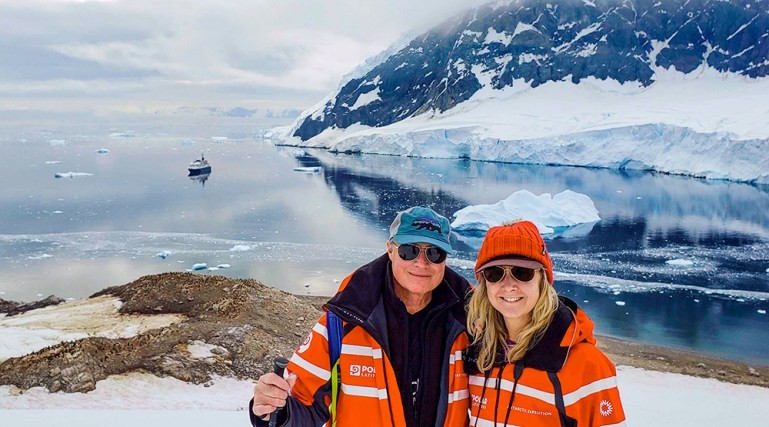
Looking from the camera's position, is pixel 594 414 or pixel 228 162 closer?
pixel 594 414

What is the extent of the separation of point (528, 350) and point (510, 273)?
0.33 metres

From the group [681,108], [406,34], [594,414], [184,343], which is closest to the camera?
[594,414]

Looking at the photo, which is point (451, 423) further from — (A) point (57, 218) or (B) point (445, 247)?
(A) point (57, 218)

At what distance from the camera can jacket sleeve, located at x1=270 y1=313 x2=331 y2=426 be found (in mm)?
2555

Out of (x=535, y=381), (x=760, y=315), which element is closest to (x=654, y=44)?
(x=760, y=315)

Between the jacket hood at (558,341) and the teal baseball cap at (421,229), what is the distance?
1.85 feet

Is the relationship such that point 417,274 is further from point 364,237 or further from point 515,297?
point 364,237

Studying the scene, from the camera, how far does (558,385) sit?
232 centimetres

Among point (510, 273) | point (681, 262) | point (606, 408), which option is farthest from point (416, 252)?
point (681, 262)

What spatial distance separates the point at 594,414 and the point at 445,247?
0.91 m

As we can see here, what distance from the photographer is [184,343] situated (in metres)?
8.54

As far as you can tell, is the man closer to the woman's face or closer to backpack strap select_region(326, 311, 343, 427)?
backpack strap select_region(326, 311, 343, 427)

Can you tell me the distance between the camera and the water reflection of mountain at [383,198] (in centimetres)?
3281

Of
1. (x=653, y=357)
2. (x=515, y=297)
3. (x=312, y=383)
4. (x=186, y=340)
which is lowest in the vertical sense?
(x=653, y=357)
